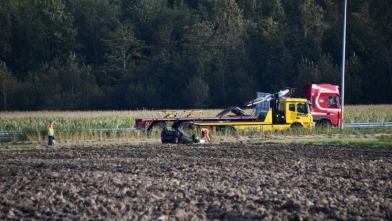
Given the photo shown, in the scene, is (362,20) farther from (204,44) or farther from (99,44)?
(99,44)

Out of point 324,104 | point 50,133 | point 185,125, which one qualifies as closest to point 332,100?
point 324,104

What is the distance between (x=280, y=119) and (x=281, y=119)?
6 centimetres

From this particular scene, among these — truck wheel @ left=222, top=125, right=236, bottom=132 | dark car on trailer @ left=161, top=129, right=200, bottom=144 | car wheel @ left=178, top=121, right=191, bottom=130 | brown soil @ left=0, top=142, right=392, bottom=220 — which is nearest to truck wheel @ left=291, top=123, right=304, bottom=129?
truck wheel @ left=222, top=125, right=236, bottom=132

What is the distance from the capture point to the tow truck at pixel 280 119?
24.6m

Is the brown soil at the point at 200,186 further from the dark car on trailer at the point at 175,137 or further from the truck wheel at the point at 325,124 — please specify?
the truck wheel at the point at 325,124

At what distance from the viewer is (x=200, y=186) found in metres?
10.6

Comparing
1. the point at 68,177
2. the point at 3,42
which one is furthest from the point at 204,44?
the point at 68,177

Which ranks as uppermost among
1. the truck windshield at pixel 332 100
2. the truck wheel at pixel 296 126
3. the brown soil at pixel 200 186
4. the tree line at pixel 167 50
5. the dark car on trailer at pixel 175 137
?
the tree line at pixel 167 50

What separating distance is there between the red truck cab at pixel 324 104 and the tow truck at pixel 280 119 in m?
1.49

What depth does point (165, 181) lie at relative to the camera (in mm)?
11203

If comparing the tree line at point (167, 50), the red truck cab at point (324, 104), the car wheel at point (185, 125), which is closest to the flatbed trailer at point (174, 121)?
the car wheel at point (185, 125)

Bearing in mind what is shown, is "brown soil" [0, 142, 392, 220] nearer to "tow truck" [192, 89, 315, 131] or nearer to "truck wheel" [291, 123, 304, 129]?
"tow truck" [192, 89, 315, 131]

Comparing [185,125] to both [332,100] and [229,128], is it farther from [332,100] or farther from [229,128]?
[332,100]

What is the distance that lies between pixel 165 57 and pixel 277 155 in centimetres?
5234
